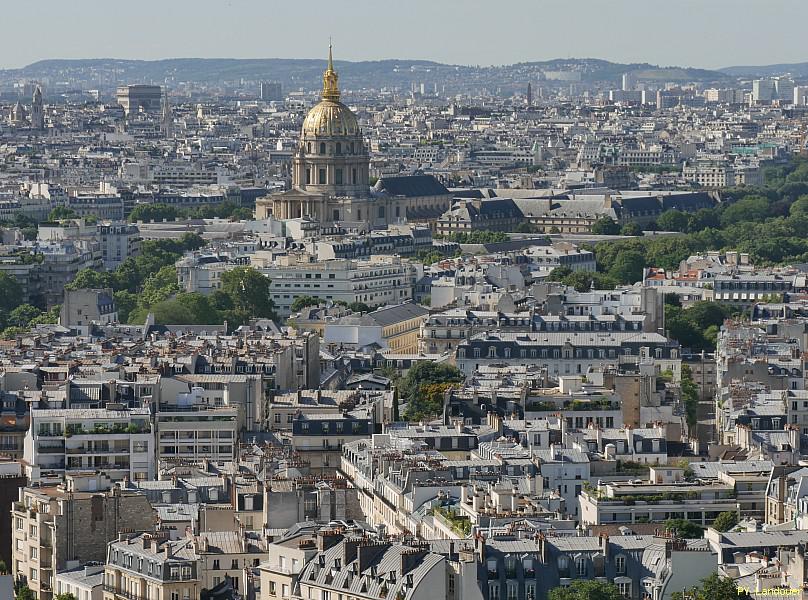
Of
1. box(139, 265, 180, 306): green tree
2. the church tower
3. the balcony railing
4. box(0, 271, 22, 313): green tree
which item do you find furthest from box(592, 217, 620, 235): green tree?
the balcony railing

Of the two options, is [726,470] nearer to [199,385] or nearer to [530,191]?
[199,385]

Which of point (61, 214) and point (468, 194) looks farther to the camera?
point (468, 194)

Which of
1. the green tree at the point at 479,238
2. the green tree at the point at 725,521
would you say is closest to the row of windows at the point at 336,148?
the green tree at the point at 479,238

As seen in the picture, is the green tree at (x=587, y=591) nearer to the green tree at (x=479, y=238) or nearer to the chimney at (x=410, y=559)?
the chimney at (x=410, y=559)

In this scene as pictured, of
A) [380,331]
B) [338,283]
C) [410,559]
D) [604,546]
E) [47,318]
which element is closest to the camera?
[410,559]

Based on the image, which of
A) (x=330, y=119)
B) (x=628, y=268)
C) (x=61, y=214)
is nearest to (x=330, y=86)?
(x=330, y=119)

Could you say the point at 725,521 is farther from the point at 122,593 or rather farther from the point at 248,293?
the point at 248,293
